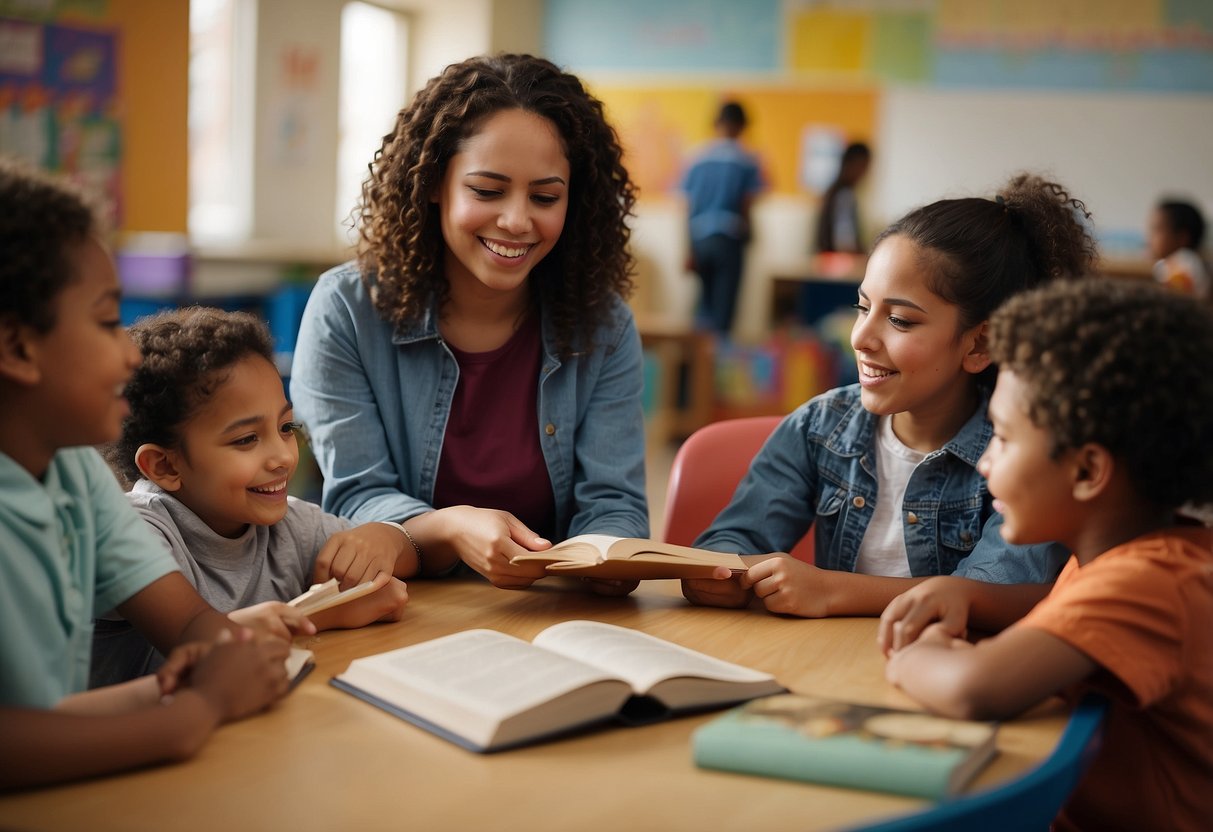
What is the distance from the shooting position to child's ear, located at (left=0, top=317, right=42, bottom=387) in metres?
0.97

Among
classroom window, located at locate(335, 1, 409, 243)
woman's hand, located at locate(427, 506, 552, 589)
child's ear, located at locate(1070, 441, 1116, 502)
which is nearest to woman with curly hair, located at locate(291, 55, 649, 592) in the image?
woman's hand, located at locate(427, 506, 552, 589)

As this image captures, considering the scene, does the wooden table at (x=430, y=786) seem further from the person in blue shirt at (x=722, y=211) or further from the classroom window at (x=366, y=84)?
the person in blue shirt at (x=722, y=211)

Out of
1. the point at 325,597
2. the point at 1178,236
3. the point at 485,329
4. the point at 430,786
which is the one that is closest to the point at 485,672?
the point at 430,786

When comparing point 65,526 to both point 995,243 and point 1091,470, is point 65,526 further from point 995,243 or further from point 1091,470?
point 995,243

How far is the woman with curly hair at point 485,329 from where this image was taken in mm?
1691

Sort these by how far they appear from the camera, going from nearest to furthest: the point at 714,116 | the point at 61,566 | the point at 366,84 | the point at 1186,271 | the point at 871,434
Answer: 1. the point at 61,566
2. the point at 871,434
3. the point at 1186,271
4. the point at 366,84
5. the point at 714,116

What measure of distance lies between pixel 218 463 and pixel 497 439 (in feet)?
1.65

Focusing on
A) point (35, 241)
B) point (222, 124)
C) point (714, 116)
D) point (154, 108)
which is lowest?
point (35, 241)

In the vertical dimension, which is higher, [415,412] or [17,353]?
[17,353]

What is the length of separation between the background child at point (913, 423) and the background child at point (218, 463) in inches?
17.0

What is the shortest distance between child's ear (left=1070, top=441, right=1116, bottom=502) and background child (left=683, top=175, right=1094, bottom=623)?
1.17ft

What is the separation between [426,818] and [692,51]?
24.9ft

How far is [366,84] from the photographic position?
7.11 meters

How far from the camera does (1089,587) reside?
107 cm
